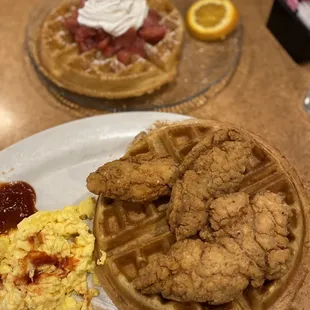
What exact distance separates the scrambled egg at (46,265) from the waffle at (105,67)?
1.05 metres

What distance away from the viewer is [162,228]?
2256 mm

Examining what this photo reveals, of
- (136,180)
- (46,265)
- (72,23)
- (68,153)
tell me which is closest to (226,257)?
(136,180)

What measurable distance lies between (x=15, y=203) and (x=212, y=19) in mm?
2106

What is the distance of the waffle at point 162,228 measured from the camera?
6.81 feet

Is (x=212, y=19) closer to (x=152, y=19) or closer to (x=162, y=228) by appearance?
(x=152, y=19)

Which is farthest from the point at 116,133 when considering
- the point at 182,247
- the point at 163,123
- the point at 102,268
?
the point at 182,247

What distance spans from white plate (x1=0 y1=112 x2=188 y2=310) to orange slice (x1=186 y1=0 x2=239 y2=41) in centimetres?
97

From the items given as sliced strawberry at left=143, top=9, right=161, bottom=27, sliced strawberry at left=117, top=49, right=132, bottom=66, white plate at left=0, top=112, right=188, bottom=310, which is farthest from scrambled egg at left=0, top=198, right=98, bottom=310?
sliced strawberry at left=143, top=9, right=161, bottom=27

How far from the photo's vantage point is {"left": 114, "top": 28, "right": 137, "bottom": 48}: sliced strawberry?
308 centimetres

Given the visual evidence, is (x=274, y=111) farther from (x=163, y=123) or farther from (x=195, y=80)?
(x=163, y=123)

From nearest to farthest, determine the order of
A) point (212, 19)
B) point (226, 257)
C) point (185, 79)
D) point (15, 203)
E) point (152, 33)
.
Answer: point (226, 257) < point (15, 203) < point (152, 33) < point (185, 79) < point (212, 19)

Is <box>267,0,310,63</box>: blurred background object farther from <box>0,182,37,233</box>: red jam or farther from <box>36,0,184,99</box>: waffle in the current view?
<box>0,182,37,233</box>: red jam

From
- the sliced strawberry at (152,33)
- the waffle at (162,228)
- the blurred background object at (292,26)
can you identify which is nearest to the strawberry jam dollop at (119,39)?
the sliced strawberry at (152,33)

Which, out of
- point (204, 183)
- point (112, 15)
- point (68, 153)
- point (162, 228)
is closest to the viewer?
point (204, 183)
